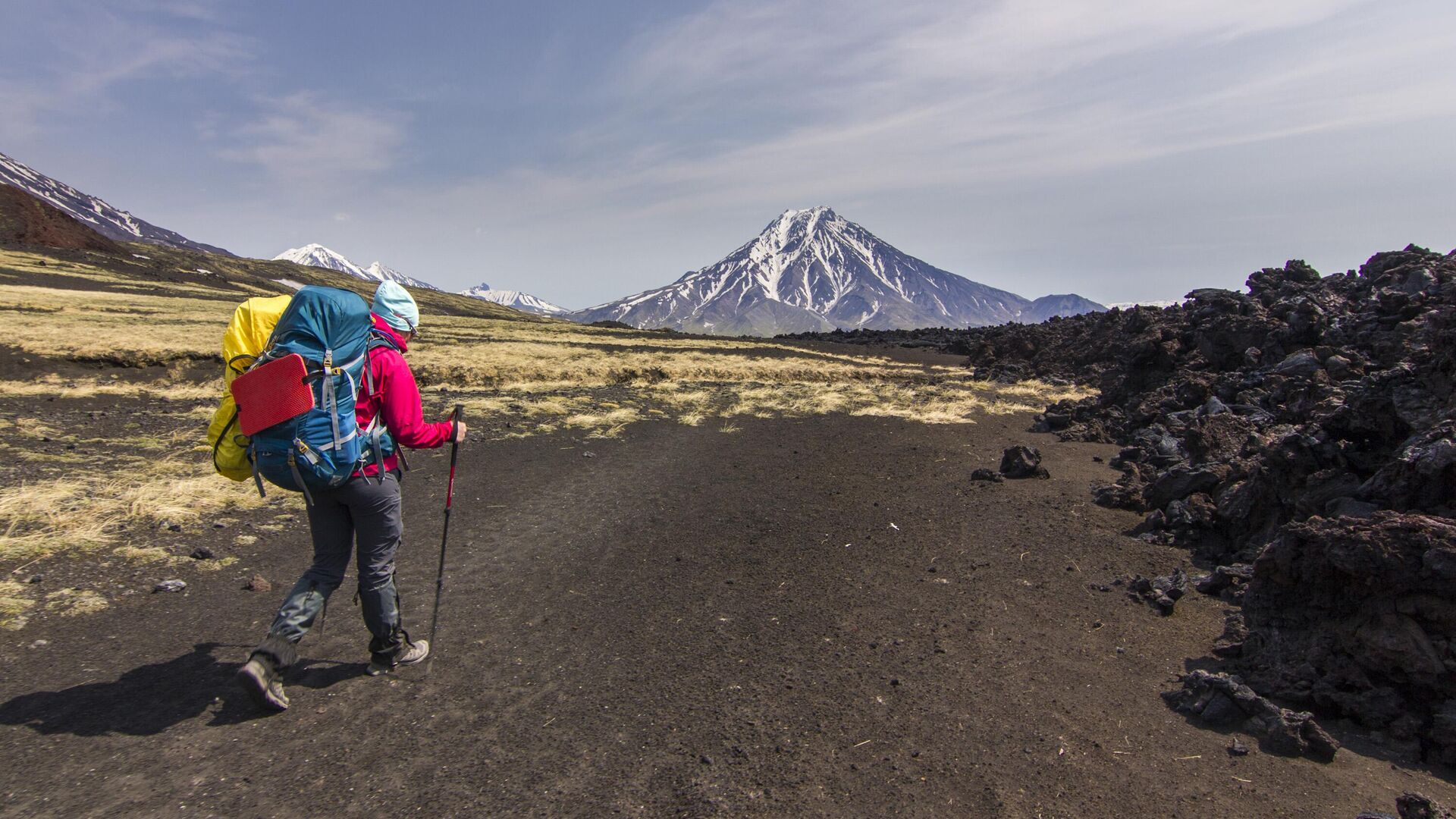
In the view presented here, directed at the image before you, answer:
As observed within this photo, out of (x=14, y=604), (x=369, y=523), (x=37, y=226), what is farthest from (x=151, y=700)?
(x=37, y=226)

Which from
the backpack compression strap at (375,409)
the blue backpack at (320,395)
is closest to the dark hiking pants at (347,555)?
the backpack compression strap at (375,409)

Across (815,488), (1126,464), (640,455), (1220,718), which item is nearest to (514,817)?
(1220,718)

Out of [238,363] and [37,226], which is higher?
[37,226]

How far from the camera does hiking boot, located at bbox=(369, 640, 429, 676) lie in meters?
5.27

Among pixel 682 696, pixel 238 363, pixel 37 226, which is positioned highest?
pixel 37 226

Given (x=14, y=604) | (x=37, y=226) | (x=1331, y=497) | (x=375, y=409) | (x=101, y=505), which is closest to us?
(x=375, y=409)

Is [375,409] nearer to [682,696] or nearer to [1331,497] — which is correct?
[682,696]

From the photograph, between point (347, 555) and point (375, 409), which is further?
point (347, 555)

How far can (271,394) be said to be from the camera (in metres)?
4.28

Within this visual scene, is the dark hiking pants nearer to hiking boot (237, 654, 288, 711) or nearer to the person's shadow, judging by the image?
hiking boot (237, 654, 288, 711)

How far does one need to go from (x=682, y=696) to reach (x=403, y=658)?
89.4 inches

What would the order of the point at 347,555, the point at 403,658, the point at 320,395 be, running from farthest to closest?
1. the point at 403,658
2. the point at 347,555
3. the point at 320,395

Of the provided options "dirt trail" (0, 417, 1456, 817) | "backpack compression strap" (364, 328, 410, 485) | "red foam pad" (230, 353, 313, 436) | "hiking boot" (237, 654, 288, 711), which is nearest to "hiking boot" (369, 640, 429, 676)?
"dirt trail" (0, 417, 1456, 817)

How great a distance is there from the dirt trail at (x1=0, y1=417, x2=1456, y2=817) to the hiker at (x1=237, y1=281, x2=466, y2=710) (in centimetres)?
48
